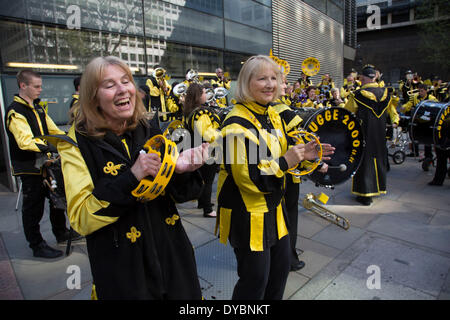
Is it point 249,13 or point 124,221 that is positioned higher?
point 249,13

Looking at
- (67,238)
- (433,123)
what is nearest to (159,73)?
(67,238)

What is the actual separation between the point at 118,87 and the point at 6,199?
6.09 m

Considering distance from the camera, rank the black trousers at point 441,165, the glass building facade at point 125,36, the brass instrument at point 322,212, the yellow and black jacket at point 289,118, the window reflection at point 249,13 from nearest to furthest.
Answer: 1. the yellow and black jacket at point 289,118
2. the brass instrument at point 322,212
3. the black trousers at point 441,165
4. the glass building facade at point 125,36
5. the window reflection at point 249,13

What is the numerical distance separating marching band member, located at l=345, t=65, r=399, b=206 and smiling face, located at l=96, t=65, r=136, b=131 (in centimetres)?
478

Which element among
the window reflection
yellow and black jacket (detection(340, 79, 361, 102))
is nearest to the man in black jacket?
the window reflection

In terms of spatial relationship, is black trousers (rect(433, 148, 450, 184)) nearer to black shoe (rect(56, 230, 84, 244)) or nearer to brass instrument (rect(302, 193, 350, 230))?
brass instrument (rect(302, 193, 350, 230))

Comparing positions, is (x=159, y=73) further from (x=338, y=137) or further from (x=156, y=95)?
(x=338, y=137)

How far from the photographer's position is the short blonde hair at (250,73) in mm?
2141

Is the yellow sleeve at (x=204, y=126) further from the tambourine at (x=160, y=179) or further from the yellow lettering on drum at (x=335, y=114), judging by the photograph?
the tambourine at (x=160, y=179)

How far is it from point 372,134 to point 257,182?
4.16m

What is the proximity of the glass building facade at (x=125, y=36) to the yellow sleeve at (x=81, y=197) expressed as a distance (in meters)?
6.22

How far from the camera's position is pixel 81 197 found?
1327mm

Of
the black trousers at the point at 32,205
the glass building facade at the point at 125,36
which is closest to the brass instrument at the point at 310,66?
the glass building facade at the point at 125,36

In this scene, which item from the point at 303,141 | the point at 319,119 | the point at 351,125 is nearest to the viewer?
the point at 303,141
